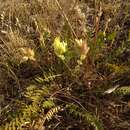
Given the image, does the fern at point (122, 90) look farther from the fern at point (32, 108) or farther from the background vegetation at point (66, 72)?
the fern at point (32, 108)

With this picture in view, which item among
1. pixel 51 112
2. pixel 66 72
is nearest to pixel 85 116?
pixel 51 112

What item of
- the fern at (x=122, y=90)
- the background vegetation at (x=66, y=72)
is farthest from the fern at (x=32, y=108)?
the fern at (x=122, y=90)

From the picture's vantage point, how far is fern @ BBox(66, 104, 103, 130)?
158 centimetres

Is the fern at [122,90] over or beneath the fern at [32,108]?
over

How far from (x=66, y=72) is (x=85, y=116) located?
300mm

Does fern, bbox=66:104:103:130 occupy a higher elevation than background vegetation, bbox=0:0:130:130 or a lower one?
lower

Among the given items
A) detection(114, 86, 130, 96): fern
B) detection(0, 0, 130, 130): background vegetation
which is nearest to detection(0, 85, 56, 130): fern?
detection(0, 0, 130, 130): background vegetation

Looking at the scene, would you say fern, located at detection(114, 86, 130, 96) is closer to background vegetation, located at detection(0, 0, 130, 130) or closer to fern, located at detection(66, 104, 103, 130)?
background vegetation, located at detection(0, 0, 130, 130)

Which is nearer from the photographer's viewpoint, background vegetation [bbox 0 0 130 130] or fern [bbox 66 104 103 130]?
fern [bbox 66 104 103 130]

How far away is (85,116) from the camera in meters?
1.64

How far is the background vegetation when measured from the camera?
66.1 inches

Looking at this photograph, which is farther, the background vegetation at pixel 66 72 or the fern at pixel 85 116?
the background vegetation at pixel 66 72

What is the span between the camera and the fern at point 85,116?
5.18 ft

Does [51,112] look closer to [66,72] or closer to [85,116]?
[85,116]
